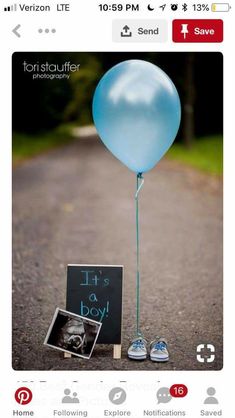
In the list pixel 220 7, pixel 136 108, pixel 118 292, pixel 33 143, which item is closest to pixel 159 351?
pixel 118 292

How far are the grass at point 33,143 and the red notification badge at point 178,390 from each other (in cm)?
808

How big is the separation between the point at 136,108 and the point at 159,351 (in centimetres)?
122

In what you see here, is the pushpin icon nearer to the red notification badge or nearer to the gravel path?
the gravel path

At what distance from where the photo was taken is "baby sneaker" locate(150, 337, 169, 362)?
2.73 meters

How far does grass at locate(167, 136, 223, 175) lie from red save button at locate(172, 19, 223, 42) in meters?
6.08

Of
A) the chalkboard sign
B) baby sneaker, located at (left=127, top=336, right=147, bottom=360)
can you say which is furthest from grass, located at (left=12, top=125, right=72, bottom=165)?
baby sneaker, located at (left=127, top=336, right=147, bottom=360)

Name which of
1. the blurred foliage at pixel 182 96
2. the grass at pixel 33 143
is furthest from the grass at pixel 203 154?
the grass at pixel 33 143

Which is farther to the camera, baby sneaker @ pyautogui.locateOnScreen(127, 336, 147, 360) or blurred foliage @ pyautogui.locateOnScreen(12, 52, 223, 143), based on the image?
blurred foliage @ pyautogui.locateOnScreen(12, 52, 223, 143)

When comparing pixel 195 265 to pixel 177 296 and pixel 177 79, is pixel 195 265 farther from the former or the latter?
pixel 177 79

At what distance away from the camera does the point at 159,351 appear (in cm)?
274

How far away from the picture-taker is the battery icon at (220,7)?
8.98 feet

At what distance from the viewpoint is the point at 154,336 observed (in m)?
3.08

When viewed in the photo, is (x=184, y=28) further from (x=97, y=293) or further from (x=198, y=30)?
(x=97, y=293)

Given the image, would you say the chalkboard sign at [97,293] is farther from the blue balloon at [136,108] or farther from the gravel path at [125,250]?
the blue balloon at [136,108]
